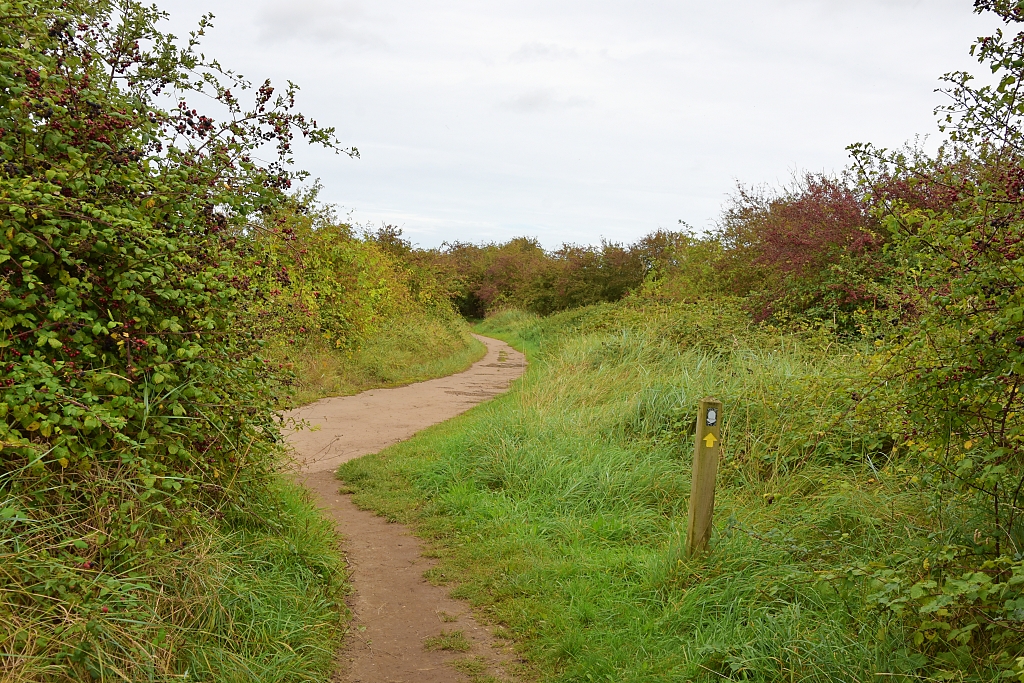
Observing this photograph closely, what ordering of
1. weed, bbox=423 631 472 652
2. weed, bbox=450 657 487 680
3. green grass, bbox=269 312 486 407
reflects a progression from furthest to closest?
green grass, bbox=269 312 486 407 → weed, bbox=423 631 472 652 → weed, bbox=450 657 487 680

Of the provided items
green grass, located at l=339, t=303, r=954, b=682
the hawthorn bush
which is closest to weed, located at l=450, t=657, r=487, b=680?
green grass, located at l=339, t=303, r=954, b=682

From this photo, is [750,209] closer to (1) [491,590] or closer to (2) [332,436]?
(2) [332,436]

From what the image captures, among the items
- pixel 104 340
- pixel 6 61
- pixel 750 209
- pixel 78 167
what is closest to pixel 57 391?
pixel 104 340

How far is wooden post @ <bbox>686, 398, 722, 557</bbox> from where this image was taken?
15.8 feet

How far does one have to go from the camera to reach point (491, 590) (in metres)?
5.05

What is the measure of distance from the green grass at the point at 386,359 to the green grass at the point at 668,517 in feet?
14.1

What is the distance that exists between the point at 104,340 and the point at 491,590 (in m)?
2.93

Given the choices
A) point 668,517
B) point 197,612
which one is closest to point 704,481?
point 668,517

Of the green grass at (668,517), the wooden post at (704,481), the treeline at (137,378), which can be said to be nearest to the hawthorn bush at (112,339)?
the treeline at (137,378)

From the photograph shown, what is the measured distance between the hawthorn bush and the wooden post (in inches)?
111

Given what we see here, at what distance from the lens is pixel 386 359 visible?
1662 centimetres

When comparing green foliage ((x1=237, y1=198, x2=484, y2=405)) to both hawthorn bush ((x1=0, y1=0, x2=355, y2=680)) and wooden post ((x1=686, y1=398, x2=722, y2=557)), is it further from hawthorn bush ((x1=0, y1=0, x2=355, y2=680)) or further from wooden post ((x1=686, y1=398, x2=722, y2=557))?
wooden post ((x1=686, y1=398, x2=722, y2=557))

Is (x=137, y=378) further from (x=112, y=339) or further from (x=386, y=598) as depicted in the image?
(x=386, y=598)

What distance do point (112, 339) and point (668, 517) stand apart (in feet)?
14.2
